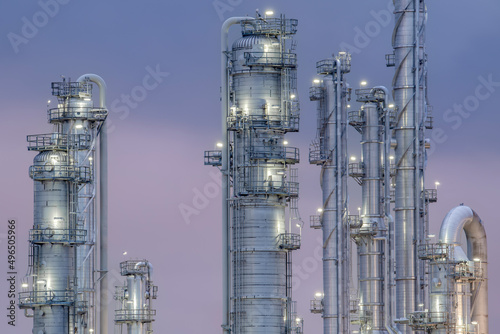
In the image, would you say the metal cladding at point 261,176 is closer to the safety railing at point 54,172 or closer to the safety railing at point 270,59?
the safety railing at point 270,59

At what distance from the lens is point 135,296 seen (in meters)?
120

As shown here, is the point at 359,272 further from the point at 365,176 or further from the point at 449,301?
the point at 449,301

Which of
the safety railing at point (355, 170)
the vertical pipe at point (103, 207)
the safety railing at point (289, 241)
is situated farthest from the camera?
the safety railing at point (355, 170)

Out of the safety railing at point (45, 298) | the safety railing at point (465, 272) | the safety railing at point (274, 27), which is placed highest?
the safety railing at point (274, 27)

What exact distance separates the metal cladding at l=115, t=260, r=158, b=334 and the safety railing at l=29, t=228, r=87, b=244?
807 inches

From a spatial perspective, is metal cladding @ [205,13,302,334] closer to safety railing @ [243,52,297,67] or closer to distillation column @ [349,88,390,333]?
safety railing @ [243,52,297,67]

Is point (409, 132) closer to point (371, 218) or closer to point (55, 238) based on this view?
point (371, 218)

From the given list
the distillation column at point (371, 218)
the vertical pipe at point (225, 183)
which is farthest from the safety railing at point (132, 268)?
the vertical pipe at point (225, 183)

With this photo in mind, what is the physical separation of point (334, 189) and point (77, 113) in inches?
665

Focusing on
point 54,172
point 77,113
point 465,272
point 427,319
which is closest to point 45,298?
point 54,172

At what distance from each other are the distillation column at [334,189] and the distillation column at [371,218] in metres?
7.14

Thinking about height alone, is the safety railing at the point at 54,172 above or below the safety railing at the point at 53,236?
above

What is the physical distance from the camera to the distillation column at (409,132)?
371 feet

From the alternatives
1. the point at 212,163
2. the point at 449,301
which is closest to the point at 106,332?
the point at 212,163
